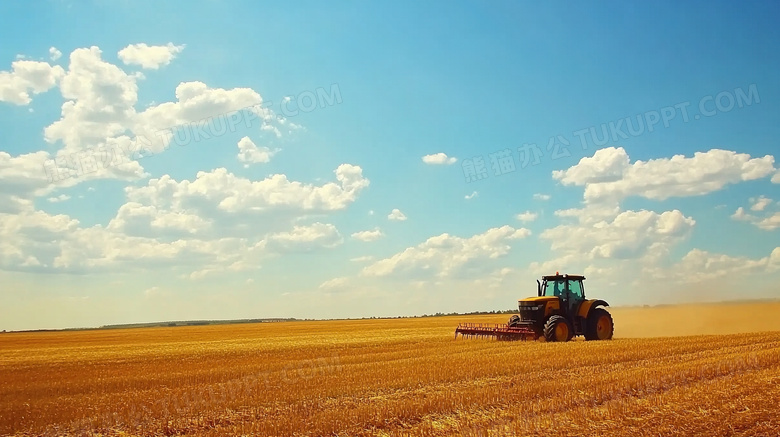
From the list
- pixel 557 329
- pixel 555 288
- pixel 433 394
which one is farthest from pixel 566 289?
pixel 433 394

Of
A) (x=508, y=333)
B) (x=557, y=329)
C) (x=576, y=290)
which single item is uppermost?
(x=576, y=290)

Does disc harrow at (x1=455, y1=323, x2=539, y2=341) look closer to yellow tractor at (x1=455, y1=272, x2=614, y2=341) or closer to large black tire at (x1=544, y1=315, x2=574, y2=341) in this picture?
yellow tractor at (x1=455, y1=272, x2=614, y2=341)

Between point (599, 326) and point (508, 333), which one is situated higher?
point (599, 326)

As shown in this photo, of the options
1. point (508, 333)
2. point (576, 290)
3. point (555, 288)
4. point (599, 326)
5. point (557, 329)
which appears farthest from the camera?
point (576, 290)

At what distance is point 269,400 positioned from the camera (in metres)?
10.8

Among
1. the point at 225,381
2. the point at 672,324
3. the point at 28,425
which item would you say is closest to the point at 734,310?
the point at 672,324

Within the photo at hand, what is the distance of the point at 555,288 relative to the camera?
22844mm

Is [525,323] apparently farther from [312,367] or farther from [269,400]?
[269,400]

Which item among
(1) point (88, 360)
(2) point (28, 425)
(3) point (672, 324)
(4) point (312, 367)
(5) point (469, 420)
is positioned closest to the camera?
(5) point (469, 420)

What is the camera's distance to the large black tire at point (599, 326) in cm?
2214

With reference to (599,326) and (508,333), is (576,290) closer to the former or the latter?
(599,326)

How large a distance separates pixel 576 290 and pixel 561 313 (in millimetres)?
1285

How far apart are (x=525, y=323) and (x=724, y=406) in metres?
13.6

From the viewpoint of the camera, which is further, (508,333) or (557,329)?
(508,333)
